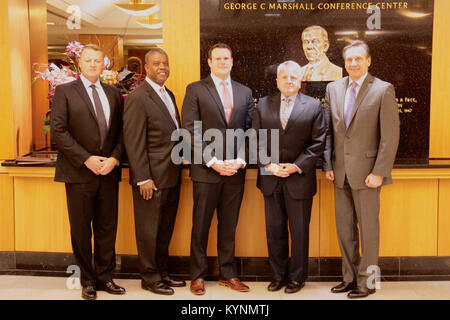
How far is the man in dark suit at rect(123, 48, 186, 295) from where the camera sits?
12.4 ft

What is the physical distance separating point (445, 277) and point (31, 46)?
4384 millimetres

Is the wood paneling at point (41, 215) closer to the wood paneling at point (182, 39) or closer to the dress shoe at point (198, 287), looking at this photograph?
the dress shoe at point (198, 287)

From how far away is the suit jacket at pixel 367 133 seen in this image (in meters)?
3.69

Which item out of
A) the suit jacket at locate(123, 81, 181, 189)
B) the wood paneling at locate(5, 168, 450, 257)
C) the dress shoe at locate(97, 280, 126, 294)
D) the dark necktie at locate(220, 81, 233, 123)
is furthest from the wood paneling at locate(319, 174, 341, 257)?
the dress shoe at locate(97, 280, 126, 294)

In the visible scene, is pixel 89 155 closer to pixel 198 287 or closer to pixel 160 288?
pixel 160 288

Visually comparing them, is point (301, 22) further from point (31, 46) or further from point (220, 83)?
point (31, 46)

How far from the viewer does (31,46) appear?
4.81m

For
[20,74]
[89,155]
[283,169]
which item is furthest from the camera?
[20,74]

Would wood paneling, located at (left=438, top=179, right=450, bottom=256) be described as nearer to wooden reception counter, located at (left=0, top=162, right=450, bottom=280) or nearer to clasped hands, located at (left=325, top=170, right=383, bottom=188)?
wooden reception counter, located at (left=0, top=162, right=450, bottom=280)

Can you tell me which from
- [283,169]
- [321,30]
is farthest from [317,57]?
[283,169]

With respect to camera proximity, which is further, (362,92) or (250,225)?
(250,225)

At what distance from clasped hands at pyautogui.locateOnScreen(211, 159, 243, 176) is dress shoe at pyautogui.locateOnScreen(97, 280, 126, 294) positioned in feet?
4.05

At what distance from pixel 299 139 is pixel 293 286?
3.87 feet

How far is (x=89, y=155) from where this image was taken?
3.70 meters
